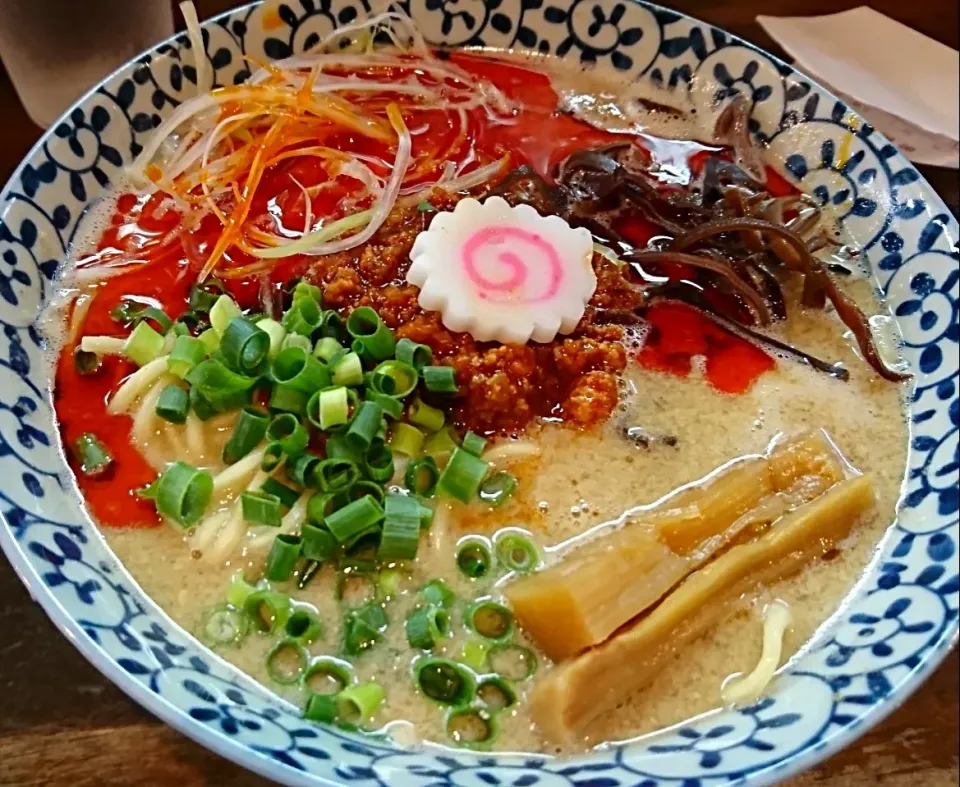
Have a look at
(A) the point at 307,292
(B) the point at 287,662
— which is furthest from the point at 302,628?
(A) the point at 307,292

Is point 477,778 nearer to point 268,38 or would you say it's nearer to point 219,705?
point 219,705

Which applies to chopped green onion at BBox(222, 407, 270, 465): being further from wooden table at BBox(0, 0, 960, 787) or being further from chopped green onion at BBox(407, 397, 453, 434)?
Answer: wooden table at BBox(0, 0, 960, 787)

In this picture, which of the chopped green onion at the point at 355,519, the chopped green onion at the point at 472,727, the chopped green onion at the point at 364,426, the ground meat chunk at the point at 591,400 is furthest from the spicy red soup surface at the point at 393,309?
the chopped green onion at the point at 472,727

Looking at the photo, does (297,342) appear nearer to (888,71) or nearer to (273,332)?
(273,332)

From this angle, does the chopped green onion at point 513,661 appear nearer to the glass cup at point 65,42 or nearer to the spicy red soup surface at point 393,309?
the spicy red soup surface at point 393,309

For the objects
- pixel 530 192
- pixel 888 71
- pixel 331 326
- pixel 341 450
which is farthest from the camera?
pixel 888 71

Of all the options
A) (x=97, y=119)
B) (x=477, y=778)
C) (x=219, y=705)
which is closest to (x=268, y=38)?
(x=97, y=119)
